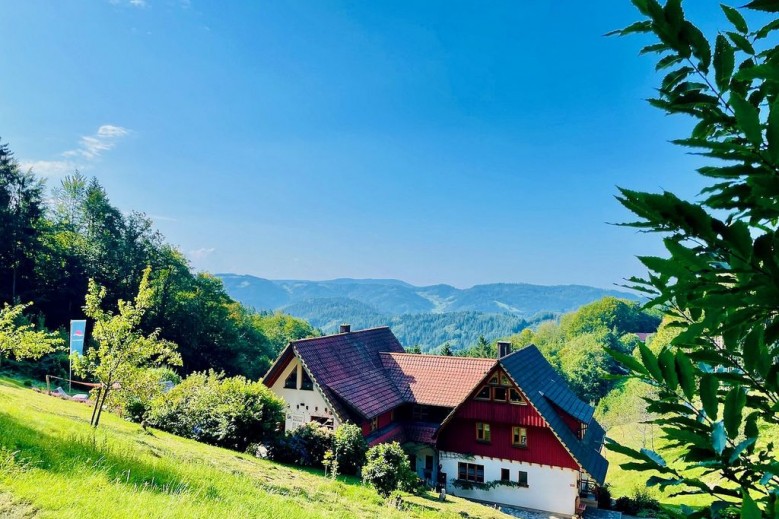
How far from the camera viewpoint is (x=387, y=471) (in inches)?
709

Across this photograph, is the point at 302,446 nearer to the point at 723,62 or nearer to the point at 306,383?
Result: the point at 306,383

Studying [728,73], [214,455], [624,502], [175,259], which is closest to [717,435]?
[728,73]

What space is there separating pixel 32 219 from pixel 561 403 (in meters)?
50.3

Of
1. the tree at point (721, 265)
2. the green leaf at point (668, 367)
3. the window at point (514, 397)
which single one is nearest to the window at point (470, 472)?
the window at point (514, 397)

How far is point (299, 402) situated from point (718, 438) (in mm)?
25495

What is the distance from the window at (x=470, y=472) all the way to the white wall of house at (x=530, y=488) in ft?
0.59

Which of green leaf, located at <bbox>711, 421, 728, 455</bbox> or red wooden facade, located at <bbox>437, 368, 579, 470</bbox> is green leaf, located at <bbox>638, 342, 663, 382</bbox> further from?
red wooden facade, located at <bbox>437, 368, 579, 470</bbox>

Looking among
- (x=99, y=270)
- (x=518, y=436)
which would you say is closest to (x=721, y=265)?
(x=518, y=436)

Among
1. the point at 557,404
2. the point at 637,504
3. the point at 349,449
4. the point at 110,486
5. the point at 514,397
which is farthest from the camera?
the point at 557,404

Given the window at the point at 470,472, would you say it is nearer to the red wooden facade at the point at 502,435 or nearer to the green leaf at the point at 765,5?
the red wooden facade at the point at 502,435

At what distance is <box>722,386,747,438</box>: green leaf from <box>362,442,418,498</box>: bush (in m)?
17.8

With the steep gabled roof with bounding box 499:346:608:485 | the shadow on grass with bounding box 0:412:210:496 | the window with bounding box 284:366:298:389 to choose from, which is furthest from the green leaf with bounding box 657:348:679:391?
the window with bounding box 284:366:298:389

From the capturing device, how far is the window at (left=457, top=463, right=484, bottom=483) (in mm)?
24547

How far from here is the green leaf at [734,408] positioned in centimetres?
146
